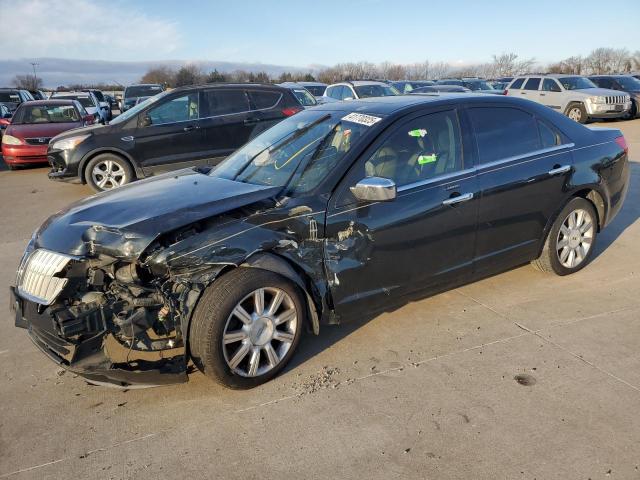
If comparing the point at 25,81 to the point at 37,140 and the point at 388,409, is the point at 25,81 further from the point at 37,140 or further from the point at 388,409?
the point at 388,409

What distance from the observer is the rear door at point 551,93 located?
Answer: 61.0 feet

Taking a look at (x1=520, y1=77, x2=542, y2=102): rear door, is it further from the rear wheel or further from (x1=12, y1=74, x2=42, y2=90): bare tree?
(x1=12, y1=74, x2=42, y2=90): bare tree

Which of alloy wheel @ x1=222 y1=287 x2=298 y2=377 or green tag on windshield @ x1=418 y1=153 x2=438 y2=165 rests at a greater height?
green tag on windshield @ x1=418 y1=153 x2=438 y2=165

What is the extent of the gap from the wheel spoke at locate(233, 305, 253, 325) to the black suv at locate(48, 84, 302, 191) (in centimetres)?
613

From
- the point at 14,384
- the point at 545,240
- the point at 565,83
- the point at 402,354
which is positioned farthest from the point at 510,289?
the point at 565,83

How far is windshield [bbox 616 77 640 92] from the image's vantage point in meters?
20.2

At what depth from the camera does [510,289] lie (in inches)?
181

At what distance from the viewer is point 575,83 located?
62.1 feet

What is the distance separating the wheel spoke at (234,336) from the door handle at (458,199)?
5.64 ft

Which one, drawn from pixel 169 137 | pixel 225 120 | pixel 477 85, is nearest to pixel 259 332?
pixel 169 137

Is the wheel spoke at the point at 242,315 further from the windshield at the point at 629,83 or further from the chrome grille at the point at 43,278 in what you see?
the windshield at the point at 629,83

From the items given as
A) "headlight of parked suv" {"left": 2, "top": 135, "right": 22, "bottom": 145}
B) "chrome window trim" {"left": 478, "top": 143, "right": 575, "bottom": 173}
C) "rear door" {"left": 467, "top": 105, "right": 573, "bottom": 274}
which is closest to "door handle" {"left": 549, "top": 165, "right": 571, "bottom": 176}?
"rear door" {"left": 467, "top": 105, "right": 573, "bottom": 274}

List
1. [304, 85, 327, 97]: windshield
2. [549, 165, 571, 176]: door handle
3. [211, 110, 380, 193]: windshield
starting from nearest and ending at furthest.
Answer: [211, 110, 380, 193]: windshield, [549, 165, 571, 176]: door handle, [304, 85, 327, 97]: windshield

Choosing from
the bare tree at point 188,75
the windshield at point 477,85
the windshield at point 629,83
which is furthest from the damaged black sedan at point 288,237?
the bare tree at point 188,75
